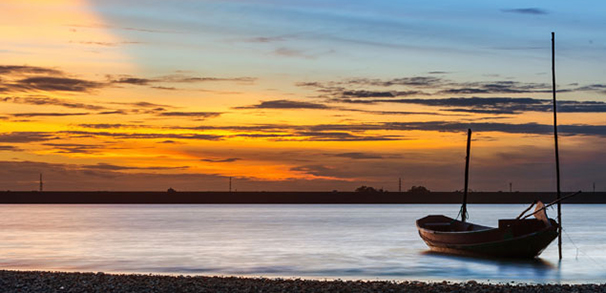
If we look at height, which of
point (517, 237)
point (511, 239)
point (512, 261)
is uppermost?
point (517, 237)

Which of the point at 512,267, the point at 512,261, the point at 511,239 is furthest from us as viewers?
the point at 511,239

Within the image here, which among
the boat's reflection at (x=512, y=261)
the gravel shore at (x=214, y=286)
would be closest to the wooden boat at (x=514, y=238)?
the boat's reflection at (x=512, y=261)

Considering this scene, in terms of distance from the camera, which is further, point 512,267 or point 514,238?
point 514,238

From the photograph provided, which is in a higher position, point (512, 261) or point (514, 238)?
point (514, 238)

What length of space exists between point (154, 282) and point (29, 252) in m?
30.6

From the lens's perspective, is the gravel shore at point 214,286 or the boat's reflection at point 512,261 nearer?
the gravel shore at point 214,286

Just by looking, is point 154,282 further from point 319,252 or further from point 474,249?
point 319,252

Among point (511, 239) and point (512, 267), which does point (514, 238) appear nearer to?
point (511, 239)

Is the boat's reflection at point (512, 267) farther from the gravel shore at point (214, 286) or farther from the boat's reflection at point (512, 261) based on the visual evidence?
the gravel shore at point (214, 286)

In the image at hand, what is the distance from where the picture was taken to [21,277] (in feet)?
93.0

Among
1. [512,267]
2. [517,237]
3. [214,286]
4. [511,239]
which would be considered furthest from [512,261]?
[214,286]

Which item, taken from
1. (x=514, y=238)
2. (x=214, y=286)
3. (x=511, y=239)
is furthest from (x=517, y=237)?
(x=214, y=286)

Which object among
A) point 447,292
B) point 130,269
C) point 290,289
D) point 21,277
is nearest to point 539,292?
point 447,292

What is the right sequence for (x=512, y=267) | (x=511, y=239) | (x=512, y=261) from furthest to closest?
(x=511, y=239), (x=512, y=261), (x=512, y=267)
